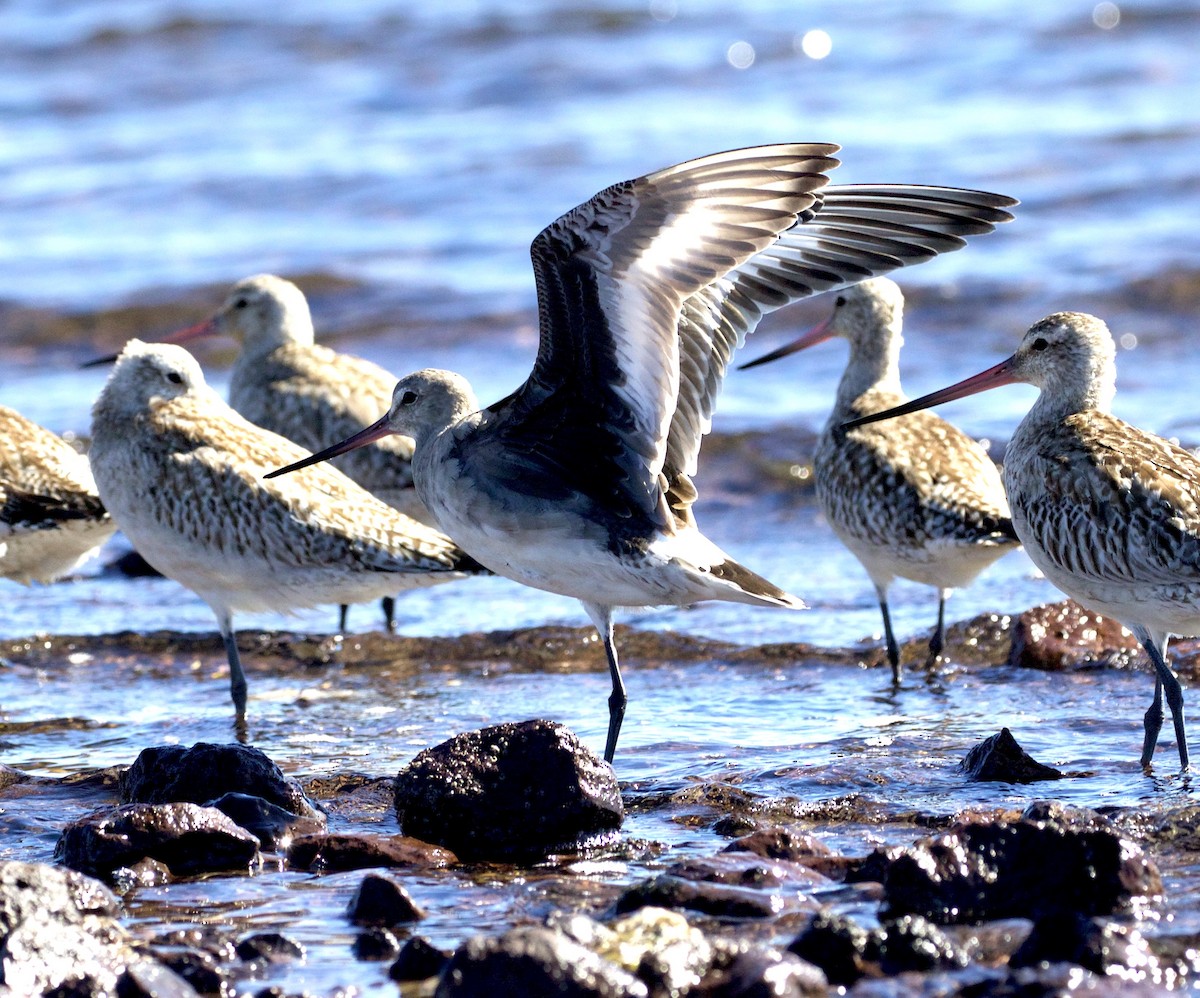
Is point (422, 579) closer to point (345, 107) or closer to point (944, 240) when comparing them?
point (944, 240)

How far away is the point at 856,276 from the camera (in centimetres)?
666

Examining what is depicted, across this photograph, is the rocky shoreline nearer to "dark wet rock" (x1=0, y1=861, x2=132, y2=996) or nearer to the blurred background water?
"dark wet rock" (x1=0, y1=861, x2=132, y2=996)

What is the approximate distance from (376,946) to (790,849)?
126 centimetres

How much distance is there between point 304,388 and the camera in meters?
10.4

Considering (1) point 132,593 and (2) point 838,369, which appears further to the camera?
(2) point 838,369

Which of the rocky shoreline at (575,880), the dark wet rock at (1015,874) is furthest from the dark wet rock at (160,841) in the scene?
the dark wet rock at (1015,874)

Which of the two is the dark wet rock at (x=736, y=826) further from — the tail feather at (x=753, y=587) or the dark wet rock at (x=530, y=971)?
the dark wet rock at (x=530, y=971)

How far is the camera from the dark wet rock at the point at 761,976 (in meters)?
4.21

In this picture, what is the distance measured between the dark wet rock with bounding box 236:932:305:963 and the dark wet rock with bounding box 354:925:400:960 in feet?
0.48

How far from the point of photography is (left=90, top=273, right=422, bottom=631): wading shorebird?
32.2ft

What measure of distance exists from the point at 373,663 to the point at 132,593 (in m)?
1.97

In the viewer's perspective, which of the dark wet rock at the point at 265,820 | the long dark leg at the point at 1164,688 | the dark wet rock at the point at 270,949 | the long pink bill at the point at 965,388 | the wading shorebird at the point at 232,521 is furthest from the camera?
the wading shorebird at the point at 232,521

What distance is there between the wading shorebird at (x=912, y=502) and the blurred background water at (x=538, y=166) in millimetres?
529

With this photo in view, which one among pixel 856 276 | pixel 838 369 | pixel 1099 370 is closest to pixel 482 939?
pixel 856 276
